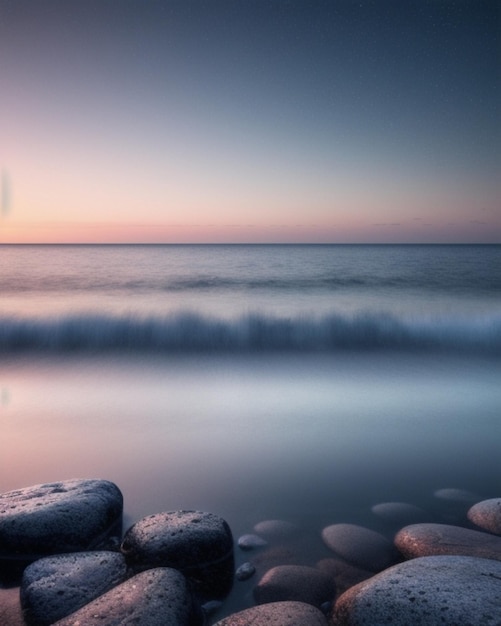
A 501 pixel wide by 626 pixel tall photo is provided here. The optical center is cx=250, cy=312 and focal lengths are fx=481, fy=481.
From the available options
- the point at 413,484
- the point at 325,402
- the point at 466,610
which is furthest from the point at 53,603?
the point at 325,402

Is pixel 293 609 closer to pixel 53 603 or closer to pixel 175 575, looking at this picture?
pixel 175 575

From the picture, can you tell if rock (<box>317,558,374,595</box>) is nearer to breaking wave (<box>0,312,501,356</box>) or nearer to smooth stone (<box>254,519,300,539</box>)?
smooth stone (<box>254,519,300,539</box>)

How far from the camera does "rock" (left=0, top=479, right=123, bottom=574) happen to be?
245 centimetres

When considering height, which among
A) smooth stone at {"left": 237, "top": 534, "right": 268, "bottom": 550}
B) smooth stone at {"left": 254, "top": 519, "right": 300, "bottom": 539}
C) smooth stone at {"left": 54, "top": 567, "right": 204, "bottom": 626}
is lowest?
smooth stone at {"left": 254, "top": 519, "right": 300, "bottom": 539}

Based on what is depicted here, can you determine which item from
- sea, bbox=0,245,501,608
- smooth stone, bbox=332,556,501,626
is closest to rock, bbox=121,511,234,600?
sea, bbox=0,245,501,608

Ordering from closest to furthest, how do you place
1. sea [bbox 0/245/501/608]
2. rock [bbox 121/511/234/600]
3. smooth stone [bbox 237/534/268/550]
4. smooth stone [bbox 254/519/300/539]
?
rock [bbox 121/511/234/600], smooth stone [bbox 237/534/268/550], smooth stone [bbox 254/519/300/539], sea [bbox 0/245/501/608]

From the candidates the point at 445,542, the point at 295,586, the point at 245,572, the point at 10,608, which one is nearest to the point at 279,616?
the point at 295,586

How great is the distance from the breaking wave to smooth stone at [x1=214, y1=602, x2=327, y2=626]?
6852mm

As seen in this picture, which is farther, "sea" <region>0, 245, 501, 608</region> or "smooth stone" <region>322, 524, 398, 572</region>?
"sea" <region>0, 245, 501, 608</region>

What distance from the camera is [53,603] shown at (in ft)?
6.59

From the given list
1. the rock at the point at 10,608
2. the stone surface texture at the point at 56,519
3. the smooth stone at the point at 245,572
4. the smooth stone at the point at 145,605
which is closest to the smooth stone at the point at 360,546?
the smooth stone at the point at 245,572

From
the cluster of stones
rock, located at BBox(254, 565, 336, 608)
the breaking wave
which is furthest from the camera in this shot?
the breaking wave

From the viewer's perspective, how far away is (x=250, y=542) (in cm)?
261

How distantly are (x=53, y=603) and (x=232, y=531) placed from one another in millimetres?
1044
